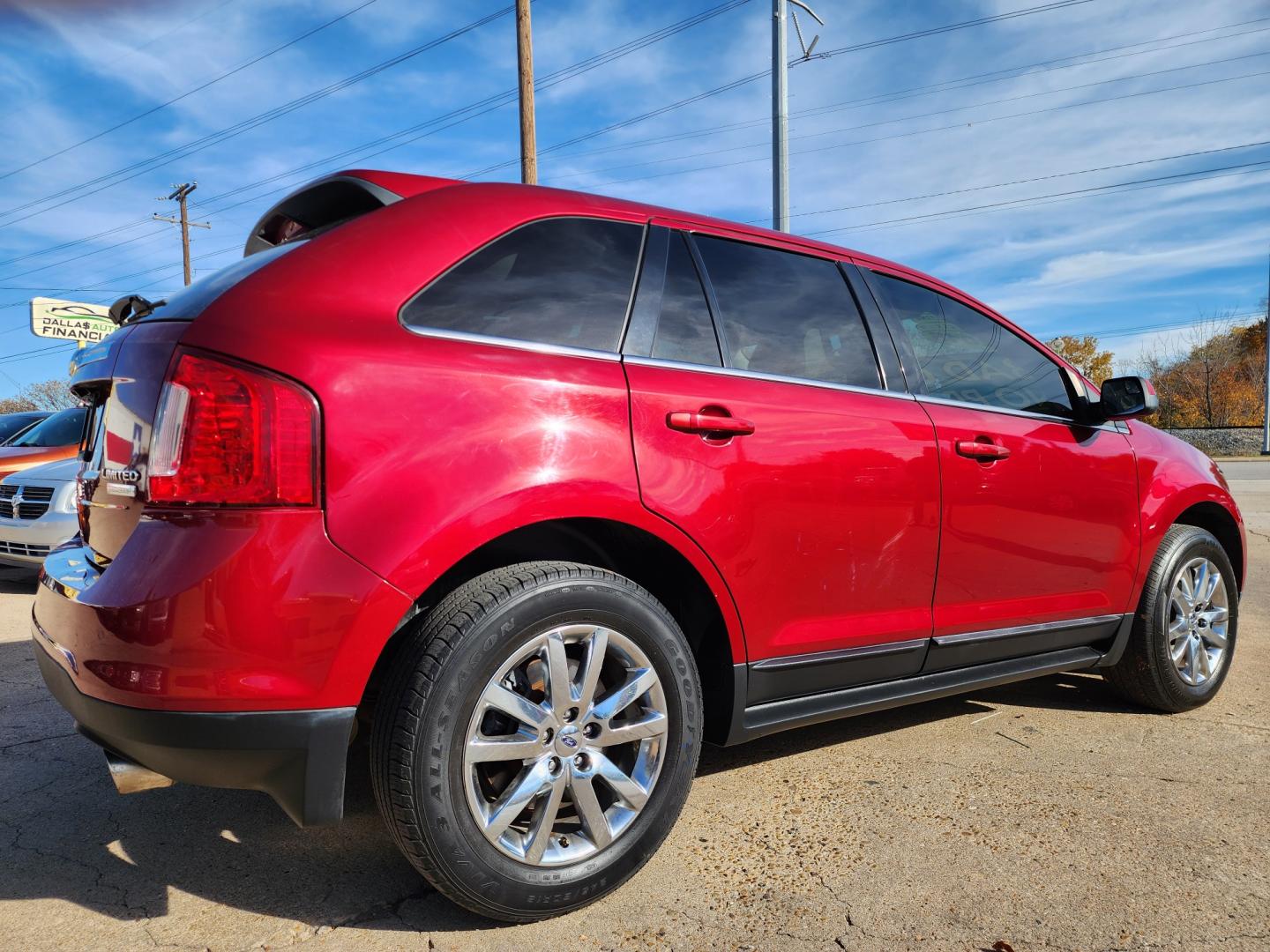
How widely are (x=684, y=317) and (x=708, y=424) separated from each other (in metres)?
0.36

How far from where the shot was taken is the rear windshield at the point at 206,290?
6.68 ft

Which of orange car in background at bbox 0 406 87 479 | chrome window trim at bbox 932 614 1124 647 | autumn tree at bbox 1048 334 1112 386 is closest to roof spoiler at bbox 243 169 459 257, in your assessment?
chrome window trim at bbox 932 614 1124 647

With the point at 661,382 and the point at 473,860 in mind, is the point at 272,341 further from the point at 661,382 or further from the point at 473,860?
the point at 473,860

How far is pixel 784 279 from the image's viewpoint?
287 cm

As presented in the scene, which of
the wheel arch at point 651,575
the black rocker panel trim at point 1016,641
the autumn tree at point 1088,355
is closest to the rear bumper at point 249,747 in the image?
the wheel arch at point 651,575

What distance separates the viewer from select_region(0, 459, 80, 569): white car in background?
23.1 ft

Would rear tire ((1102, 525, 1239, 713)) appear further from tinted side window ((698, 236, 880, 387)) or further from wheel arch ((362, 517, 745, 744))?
wheel arch ((362, 517, 745, 744))

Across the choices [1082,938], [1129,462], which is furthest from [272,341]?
[1129,462]

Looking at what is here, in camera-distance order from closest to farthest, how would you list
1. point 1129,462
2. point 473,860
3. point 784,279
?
point 473,860 → point 784,279 → point 1129,462

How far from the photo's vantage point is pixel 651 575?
2500 millimetres

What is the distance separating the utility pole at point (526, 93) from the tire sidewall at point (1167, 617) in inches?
468

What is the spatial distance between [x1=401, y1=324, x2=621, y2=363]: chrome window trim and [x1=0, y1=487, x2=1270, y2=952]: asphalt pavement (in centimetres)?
136

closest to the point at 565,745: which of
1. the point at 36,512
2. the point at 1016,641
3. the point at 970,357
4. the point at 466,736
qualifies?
the point at 466,736

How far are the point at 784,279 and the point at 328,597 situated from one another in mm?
1756
